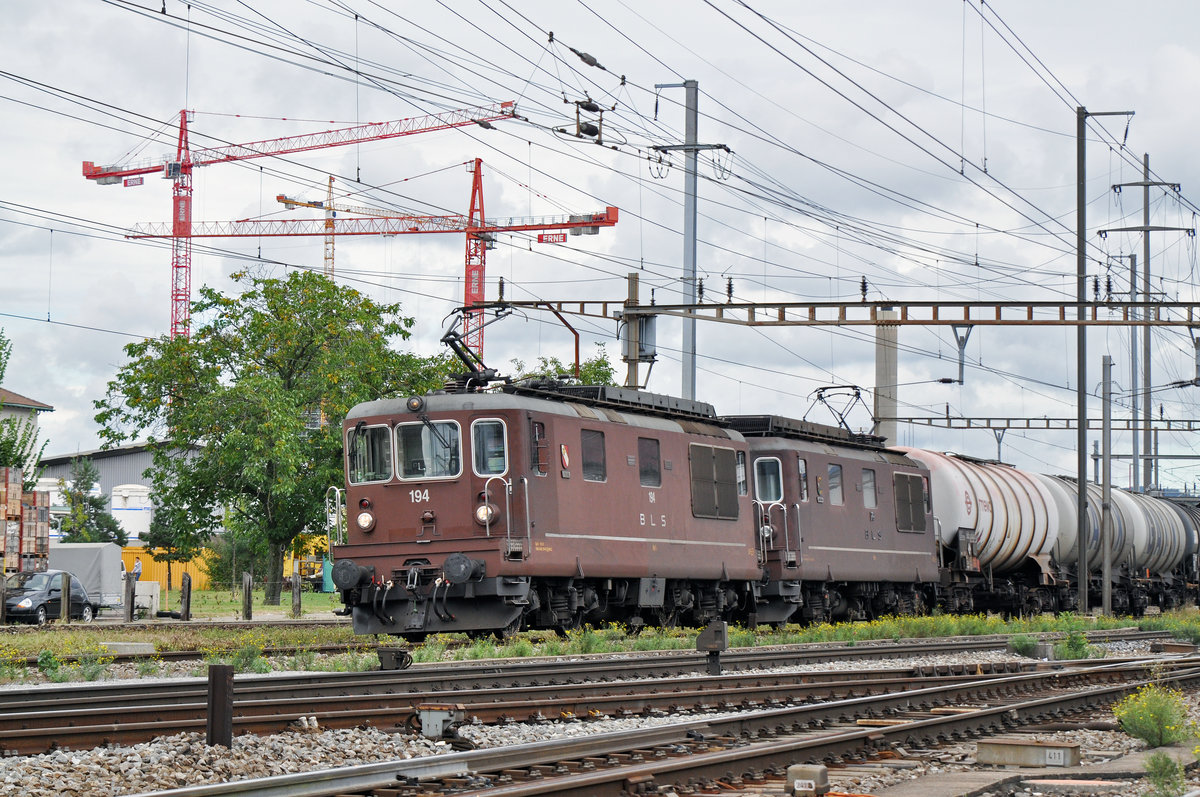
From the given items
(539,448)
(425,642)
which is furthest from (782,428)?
(425,642)

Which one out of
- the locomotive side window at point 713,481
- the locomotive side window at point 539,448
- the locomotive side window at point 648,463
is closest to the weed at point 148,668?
the locomotive side window at point 539,448

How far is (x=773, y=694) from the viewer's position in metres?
13.5

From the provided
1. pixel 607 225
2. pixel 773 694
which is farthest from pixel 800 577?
pixel 607 225

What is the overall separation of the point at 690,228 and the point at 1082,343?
35.1 ft

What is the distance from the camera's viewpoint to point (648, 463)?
21609 mm

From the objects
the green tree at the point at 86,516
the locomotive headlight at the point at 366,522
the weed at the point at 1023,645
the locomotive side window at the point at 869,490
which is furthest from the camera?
the green tree at the point at 86,516

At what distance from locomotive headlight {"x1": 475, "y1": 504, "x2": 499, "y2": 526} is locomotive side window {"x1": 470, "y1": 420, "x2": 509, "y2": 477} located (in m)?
0.49

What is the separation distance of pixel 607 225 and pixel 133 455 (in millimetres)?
36093

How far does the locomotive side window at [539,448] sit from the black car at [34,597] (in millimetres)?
16561

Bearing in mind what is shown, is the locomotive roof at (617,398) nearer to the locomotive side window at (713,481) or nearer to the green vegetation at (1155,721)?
the locomotive side window at (713,481)

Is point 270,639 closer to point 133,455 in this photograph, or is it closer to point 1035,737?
point 1035,737

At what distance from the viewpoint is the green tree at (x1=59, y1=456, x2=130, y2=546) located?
6606 cm

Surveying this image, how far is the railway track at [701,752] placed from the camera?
8023 mm

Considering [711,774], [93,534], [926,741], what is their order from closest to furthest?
[711,774]
[926,741]
[93,534]
